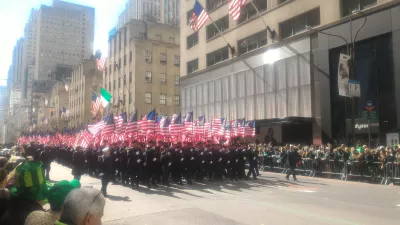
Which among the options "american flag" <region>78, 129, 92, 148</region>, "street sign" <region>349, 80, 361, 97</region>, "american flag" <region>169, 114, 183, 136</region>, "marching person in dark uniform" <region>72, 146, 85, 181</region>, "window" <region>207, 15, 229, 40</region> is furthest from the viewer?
"window" <region>207, 15, 229, 40</region>

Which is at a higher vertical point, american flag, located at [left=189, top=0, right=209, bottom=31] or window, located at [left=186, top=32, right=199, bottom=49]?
window, located at [left=186, top=32, right=199, bottom=49]

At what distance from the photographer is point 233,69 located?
119 feet

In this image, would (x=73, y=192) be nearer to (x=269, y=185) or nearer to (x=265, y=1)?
(x=269, y=185)

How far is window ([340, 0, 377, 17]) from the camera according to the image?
81.2 ft

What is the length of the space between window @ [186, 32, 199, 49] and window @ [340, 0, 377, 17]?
20.0 m

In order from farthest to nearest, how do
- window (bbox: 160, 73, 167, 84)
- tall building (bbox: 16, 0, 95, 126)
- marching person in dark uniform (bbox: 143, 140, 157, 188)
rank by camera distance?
1. tall building (bbox: 16, 0, 95, 126)
2. window (bbox: 160, 73, 167, 84)
3. marching person in dark uniform (bbox: 143, 140, 157, 188)

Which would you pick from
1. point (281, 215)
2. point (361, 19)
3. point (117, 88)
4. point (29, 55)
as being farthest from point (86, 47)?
point (281, 215)

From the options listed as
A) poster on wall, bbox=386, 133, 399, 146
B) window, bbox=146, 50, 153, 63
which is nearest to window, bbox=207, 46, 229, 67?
window, bbox=146, 50, 153, 63

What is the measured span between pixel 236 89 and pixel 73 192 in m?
33.8

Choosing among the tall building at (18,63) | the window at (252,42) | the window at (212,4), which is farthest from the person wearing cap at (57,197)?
the tall building at (18,63)

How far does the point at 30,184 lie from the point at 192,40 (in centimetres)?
4196

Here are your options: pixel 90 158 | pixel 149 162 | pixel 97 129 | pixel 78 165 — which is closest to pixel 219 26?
pixel 97 129

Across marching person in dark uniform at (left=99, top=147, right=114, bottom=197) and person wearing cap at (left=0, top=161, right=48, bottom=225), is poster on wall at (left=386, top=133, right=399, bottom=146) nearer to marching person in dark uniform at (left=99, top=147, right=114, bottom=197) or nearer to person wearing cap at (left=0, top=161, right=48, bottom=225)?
marching person in dark uniform at (left=99, top=147, right=114, bottom=197)

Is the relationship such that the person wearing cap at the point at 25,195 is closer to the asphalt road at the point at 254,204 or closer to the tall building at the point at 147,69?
the asphalt road at the point at 254,204
